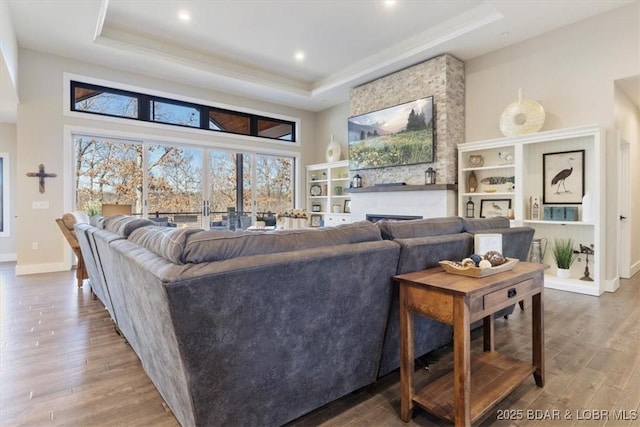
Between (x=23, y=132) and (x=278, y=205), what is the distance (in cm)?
476

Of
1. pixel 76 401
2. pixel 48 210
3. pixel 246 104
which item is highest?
pixel 246 104

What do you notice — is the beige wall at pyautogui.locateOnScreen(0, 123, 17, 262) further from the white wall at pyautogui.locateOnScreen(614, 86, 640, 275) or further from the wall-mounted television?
the white wall at pyautogui.locateOnScreen(614, 86, 640, 275)

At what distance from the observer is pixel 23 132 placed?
16.6ft

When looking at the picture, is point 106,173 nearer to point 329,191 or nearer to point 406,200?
point 329,191

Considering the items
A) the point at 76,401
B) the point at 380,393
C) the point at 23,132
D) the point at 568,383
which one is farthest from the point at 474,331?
the point at 23,132

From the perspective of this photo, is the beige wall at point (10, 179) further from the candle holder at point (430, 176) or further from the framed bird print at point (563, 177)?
the framed bird print at point (563, 177)

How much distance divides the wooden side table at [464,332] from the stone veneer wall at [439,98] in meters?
3.53

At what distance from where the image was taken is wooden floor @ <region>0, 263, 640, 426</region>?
1.68 metres

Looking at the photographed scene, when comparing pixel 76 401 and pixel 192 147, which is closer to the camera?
pixel 76 401

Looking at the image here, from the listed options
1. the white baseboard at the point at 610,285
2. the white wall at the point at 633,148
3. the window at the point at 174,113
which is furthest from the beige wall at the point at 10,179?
the white wall at the point at 633,148

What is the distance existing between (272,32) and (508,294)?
4.81 metres

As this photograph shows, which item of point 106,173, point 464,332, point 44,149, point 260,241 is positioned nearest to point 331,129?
point 106,173

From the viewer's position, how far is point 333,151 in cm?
767

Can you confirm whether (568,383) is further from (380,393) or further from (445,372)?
(380,393)
